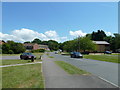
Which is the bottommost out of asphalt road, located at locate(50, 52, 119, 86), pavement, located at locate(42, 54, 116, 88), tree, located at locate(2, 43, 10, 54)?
asphalt road, located at locate(50, 52, 119, 86)

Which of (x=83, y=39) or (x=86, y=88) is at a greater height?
(x=83, y=39)

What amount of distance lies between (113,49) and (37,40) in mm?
114032

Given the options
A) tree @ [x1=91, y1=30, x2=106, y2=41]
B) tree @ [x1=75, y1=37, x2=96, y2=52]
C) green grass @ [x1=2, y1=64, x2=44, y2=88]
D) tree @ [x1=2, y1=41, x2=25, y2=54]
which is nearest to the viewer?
green grass @ [x1=2, y1=64, x2=44, y2=88]

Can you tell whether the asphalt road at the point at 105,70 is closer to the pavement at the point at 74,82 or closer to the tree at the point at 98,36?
the pavement at the point at 74,82

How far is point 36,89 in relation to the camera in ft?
18.0

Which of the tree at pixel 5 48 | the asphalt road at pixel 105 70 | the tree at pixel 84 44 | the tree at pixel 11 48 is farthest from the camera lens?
the tree at pixel 11 48

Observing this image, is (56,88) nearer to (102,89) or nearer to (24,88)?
(24,88)

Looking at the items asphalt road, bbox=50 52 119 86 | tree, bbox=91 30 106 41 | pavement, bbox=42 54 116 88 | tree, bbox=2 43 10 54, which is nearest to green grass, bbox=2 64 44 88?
pavement, bbox=42 54 116 88

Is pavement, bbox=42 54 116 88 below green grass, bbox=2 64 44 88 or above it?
below

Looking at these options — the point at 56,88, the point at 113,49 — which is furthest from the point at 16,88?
the point at 113,49

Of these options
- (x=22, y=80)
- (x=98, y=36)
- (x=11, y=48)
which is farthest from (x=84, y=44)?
(x=98, y=36)

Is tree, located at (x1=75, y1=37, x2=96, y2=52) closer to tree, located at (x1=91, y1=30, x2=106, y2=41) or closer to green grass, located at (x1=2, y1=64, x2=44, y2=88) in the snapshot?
green grass, located at (x1=2, y1=64, x2=44, y2=88)

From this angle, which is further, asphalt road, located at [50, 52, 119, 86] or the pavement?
asphalt road, located at [50, 52, 119, 86]

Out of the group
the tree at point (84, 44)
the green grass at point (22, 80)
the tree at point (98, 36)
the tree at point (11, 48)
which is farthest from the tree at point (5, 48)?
the tree at point (98, 36)
